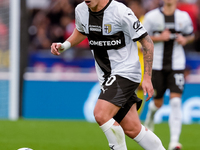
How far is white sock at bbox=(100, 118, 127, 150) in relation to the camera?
4160 mm

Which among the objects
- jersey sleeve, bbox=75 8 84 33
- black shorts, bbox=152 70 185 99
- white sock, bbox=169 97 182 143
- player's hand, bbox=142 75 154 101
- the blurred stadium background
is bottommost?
the blurred stadium background

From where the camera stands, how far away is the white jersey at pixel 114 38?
431cm

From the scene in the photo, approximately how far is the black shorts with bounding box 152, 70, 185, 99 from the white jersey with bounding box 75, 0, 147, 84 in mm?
2177

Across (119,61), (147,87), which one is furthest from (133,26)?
(147,87)

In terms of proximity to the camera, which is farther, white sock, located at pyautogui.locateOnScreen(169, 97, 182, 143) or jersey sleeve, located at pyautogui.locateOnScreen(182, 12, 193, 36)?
jersey sleeve, located at pyautogui.locateOnScreen(182, 12, 193, 36)

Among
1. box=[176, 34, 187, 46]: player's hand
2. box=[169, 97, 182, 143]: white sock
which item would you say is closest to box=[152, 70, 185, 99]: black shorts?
box=[169, 97, 182, 143]: white sock

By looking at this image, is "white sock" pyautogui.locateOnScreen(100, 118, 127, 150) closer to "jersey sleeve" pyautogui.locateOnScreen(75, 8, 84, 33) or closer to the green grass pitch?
"jersey sleeve" pyautogui.locateOnScreen(75, 8, 84, 33)

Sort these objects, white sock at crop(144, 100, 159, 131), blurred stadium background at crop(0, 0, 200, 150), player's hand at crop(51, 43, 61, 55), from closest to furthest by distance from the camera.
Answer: player's hand at crop(51, 43, 61, 55), white sock at crop(144, 100, 159, 131), blurred stadium background at crop(0, 0, 200, 150)

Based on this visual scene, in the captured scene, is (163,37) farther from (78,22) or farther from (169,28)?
(78,22)

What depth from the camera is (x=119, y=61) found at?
14.5 feet

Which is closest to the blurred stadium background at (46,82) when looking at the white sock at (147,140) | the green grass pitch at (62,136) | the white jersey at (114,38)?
the green grass pitch at (62,136)

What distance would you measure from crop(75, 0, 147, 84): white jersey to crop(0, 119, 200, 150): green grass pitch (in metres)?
2.11

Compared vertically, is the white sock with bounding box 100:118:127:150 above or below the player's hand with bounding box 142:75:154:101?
below

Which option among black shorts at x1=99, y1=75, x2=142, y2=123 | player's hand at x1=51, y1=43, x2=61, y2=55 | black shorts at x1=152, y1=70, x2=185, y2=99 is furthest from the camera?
black shorts at x1=152, y1=70, x2=185, y2=99
